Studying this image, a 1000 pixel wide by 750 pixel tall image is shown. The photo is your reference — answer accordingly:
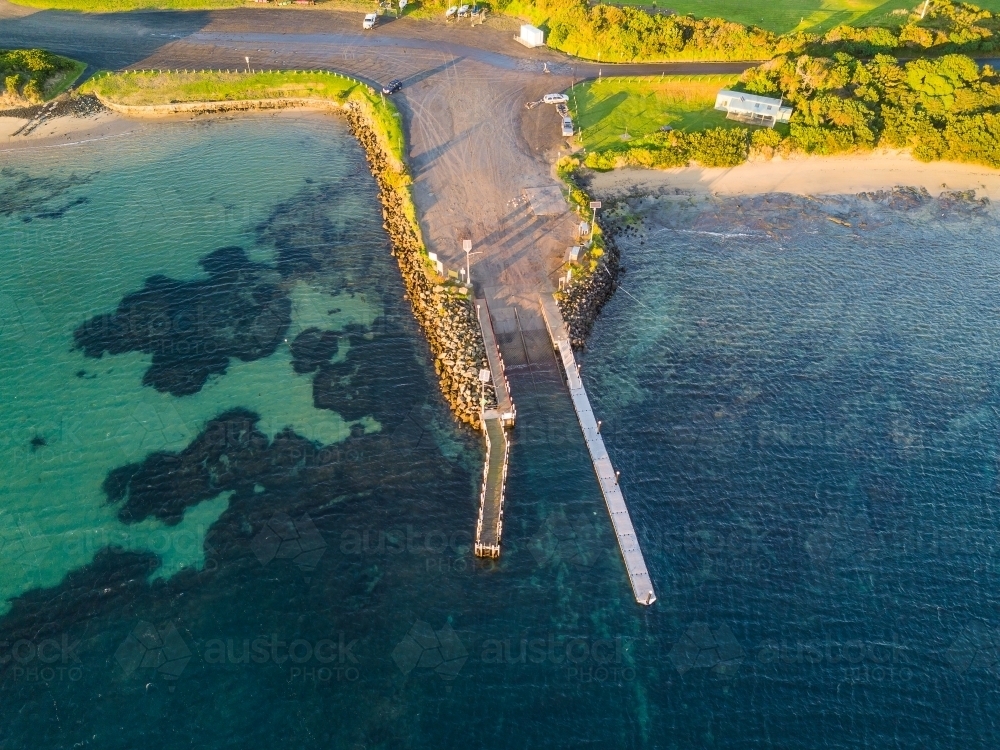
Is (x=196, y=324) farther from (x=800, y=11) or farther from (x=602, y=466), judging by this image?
(x=800, y=11)

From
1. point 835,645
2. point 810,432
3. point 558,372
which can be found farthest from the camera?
point 558,372

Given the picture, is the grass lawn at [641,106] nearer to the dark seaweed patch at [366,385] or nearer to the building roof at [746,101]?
the building roof at [746,101]

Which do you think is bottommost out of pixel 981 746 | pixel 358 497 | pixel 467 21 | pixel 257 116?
pixel 981 746

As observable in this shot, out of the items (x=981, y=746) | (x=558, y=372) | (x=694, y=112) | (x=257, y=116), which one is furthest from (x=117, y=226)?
(x=981, y=746)

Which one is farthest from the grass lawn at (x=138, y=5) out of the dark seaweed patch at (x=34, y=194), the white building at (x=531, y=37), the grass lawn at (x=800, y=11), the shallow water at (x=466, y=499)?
the shallow water at (x=466, y=499)

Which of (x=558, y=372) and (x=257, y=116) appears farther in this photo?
(x=257, y=116)

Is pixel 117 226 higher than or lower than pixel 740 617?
higher

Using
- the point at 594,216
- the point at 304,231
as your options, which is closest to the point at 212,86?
the point at 304,231

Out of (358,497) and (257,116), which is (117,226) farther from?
(358,497)
